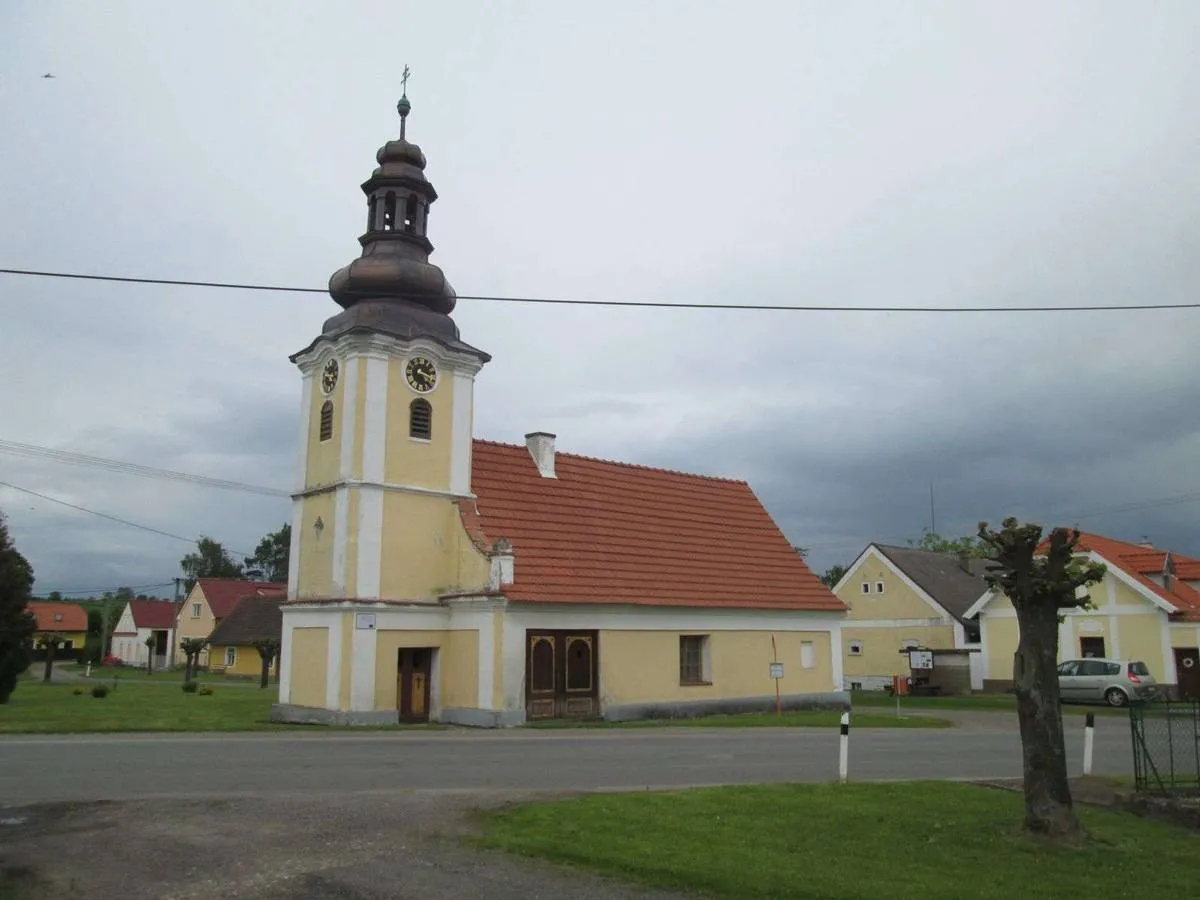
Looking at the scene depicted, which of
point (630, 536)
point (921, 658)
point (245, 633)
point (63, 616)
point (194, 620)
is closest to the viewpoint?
point (630, 536)

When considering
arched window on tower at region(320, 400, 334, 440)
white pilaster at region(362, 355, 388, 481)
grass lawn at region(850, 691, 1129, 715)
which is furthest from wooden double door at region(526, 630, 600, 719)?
grass lawn at region(850, 691, 1129, 715)

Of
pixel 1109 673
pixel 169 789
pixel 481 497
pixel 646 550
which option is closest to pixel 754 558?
pixel 646 550

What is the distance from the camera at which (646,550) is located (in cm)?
3098

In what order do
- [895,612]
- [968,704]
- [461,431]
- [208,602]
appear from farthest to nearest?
[208,602], [895,612], [968,704], [461,431]

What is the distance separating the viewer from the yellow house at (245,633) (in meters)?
62.1

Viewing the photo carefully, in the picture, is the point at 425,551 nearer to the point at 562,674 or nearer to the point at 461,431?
the point at 461,431

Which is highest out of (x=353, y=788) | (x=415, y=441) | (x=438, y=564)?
(x=415, y=441)

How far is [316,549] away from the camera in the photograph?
26938 millimetres

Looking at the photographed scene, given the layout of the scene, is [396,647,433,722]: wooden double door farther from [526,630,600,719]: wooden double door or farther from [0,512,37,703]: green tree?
[0,512,37,703]: green tree

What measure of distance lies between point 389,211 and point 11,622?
57.0ft

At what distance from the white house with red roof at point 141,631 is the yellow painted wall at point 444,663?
213ft

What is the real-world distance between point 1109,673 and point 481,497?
22.4 meters

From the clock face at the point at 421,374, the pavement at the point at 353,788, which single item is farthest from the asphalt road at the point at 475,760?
the clock face at the point at 421,374

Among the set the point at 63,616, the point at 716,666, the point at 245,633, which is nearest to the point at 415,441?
the point at 716,666
